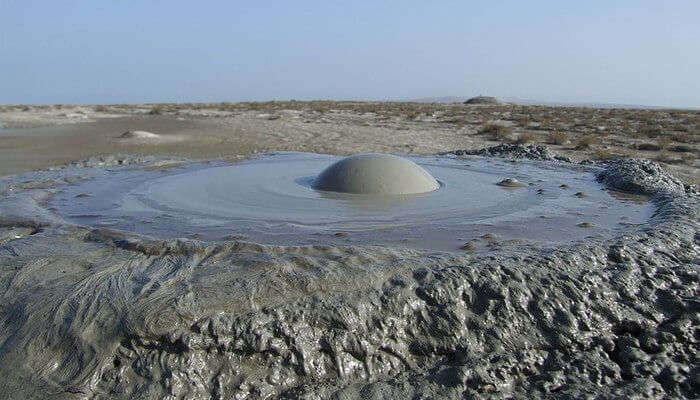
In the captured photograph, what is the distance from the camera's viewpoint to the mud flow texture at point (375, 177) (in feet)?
19.1

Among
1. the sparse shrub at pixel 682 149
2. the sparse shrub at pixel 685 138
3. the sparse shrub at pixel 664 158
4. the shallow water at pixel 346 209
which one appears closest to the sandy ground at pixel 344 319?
the shallow water at pixel 346 209

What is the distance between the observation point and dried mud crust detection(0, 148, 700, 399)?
2.68 meters

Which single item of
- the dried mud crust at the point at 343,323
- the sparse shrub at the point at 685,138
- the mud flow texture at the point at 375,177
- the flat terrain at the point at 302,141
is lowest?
the flat terrain at the point at 302,141

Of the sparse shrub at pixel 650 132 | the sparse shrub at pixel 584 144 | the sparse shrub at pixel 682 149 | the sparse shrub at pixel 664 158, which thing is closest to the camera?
the sparse shrub at pixel 664 158

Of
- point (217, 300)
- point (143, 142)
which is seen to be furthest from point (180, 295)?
point (143, 142)

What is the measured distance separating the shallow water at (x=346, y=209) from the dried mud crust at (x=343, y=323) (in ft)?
1.62

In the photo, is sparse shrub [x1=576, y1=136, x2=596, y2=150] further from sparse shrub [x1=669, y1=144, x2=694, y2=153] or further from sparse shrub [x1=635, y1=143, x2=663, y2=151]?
sparse shrub [x1=669, y1=144, x2=694, y2=153]

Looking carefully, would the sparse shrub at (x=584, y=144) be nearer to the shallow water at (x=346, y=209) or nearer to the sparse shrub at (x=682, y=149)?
the sparse shrub at (x=682, y=149)

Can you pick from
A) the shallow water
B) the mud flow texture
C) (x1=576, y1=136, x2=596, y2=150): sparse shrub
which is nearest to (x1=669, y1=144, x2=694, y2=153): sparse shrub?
(x1=576, y1=136, x2=596, y2=150): sparse shrub

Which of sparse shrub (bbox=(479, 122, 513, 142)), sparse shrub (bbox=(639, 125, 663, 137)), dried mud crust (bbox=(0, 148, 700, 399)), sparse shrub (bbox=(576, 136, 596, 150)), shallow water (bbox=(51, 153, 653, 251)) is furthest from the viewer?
sparse shrub (bbox=(639, 125, 663, 137))

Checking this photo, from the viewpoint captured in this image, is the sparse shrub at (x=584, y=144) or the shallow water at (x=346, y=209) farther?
the sparse shrub at (x=584, y=144)

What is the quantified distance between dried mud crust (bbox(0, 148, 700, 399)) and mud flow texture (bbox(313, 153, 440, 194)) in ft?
7.41

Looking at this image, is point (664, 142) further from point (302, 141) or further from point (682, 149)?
point (302, 141)

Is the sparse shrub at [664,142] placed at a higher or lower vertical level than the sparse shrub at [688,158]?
higher
